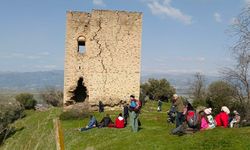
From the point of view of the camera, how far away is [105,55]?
3531 centimetres

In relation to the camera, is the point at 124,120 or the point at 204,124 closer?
the point at 204,124

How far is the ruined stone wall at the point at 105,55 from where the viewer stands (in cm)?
3531

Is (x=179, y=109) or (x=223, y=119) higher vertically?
(x=179, y=109)

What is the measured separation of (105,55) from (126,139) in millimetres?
15654

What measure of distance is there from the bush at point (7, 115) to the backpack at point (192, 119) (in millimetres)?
20443

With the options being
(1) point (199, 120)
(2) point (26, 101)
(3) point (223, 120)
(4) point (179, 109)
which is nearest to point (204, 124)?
(1) point (199, 120)

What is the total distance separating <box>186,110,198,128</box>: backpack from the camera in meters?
18.3

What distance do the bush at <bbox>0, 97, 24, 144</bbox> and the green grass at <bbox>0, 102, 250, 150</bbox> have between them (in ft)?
6.02

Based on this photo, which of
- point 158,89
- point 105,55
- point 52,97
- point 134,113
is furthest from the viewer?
point 158,89

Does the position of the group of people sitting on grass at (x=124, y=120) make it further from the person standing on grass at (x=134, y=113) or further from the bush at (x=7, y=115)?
the bush at (x=7, y=115)

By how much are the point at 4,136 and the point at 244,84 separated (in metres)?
21.1

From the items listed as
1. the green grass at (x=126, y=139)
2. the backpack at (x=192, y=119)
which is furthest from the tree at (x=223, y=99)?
the backpack at (x=192, y=119)

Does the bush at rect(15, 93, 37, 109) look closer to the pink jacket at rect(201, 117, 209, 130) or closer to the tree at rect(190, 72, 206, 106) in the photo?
the tree at rect(190, 72, 206, 106)

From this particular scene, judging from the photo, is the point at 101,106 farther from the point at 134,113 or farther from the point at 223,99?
the point at 223,99
